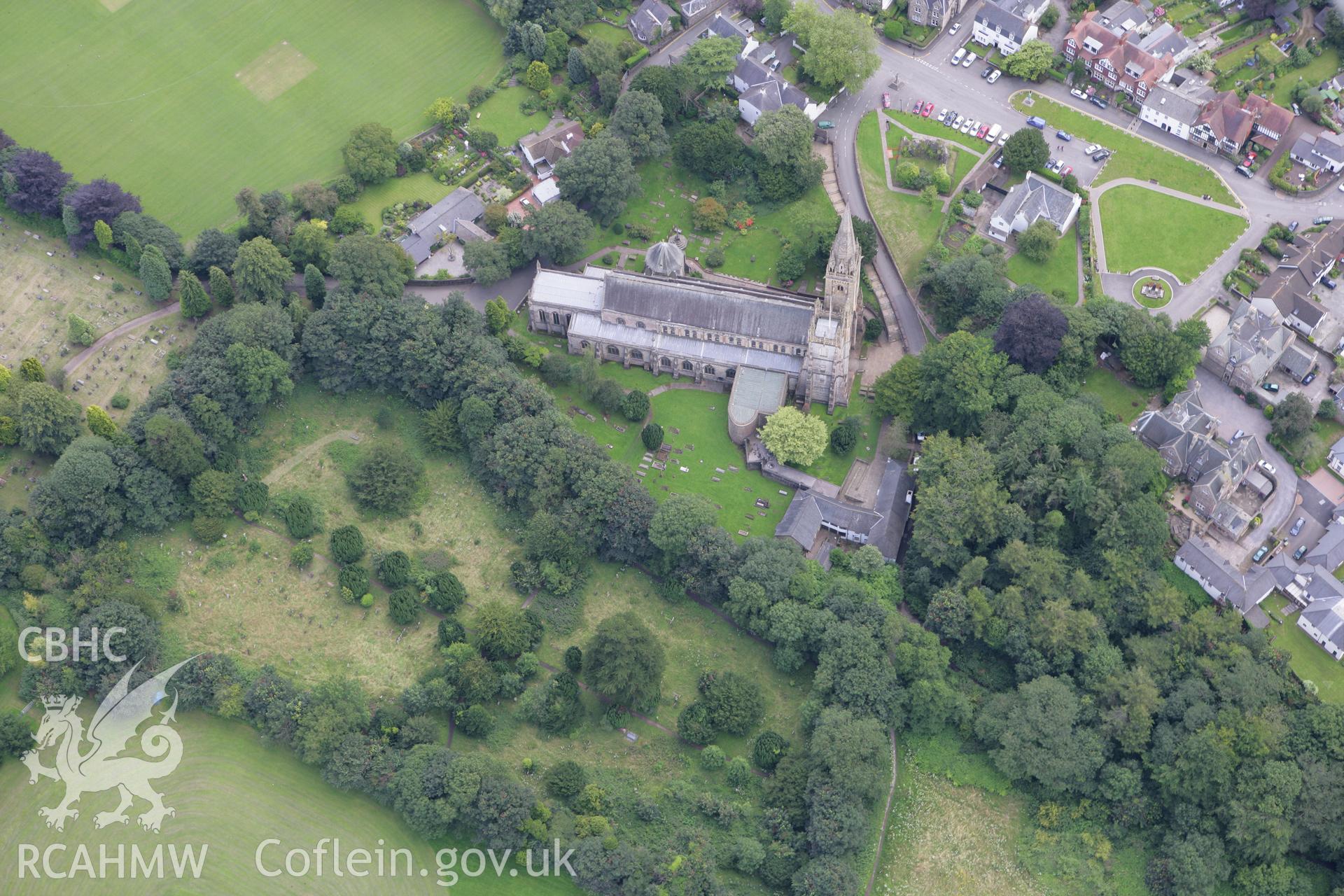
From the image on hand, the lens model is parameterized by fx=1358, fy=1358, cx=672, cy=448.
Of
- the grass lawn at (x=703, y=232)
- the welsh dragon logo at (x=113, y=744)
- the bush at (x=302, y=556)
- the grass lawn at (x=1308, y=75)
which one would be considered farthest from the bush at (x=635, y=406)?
the grass lawn at (x=1308, y=75)

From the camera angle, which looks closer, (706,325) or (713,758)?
(713,758)

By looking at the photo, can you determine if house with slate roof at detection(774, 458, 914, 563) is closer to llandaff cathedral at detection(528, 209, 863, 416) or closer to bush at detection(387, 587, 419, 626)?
llandaff cathedral at detection(528, 209, 863, 416)

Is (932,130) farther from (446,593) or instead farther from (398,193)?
(446,593)

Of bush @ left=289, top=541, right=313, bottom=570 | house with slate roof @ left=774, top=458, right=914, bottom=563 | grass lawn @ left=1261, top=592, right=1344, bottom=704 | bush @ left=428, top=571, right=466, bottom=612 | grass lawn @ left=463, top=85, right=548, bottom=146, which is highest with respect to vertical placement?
grass lawn @ left=463, top=85, right=548, bottom=146

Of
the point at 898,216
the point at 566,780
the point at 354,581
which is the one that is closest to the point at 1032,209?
the point at 898,216

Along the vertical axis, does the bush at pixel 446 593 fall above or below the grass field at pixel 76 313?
below

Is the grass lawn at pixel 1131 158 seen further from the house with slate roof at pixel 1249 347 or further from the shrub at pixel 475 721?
the shrub at pixel 475 721

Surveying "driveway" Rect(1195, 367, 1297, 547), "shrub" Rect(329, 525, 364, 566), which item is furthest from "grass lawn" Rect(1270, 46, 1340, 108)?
"shrub" Rect(329, 525, 364, 566)
